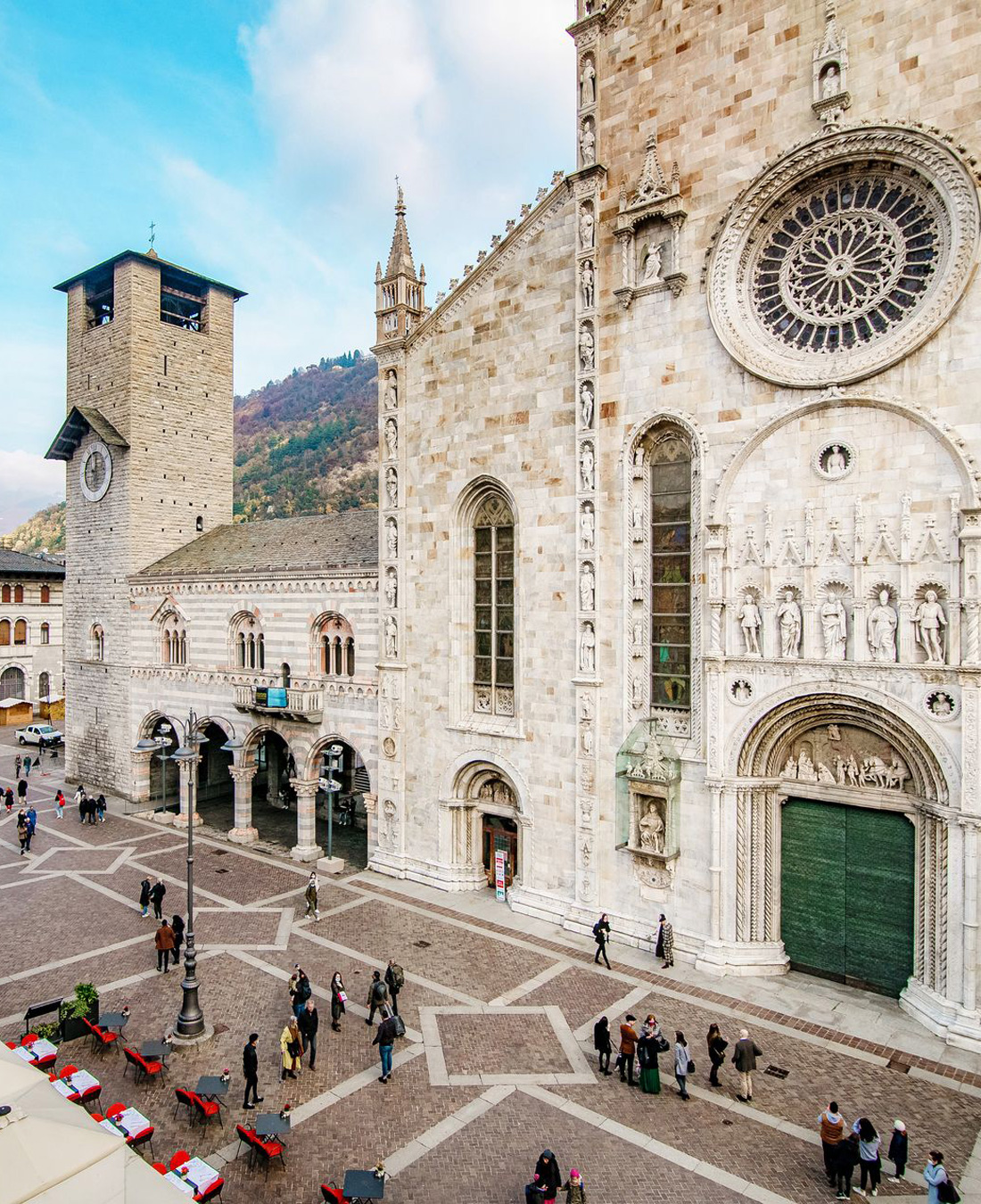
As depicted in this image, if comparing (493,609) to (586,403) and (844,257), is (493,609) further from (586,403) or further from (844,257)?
Result: (844,257)

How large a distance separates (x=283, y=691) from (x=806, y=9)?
26236mm

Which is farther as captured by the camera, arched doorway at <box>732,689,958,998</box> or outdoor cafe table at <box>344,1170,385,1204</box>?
arched doorway at <box>732,689,958,998</box>

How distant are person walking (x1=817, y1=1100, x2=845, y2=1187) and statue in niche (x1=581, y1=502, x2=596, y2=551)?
14.2m

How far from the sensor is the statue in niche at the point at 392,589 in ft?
93.2

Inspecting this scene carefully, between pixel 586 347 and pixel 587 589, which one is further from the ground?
pixel 586 347

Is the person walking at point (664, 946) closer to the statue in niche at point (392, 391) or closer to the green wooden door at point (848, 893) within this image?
the green wooden door at point (848, 893)

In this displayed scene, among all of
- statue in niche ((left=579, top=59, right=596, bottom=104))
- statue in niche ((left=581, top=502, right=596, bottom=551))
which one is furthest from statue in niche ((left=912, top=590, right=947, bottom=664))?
statue in niche ((left=579, top=59, right=596, bottom=104))

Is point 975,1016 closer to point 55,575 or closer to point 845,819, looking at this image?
point 845,819

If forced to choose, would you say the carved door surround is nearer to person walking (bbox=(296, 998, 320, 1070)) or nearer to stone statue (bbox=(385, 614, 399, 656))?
person walking (bbox=(296, 998, 320, 1070))

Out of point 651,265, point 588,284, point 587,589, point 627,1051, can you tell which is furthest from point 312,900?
point 651,265

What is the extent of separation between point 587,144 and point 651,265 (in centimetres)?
448

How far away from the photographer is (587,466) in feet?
76.2

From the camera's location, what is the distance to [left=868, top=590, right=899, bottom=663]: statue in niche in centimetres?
1850

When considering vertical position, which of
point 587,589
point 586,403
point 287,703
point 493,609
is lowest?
point 287,703
